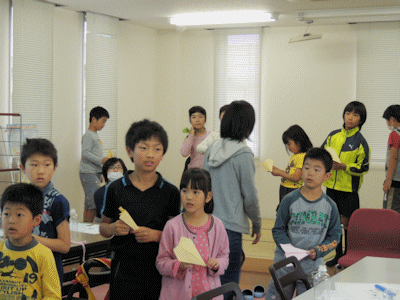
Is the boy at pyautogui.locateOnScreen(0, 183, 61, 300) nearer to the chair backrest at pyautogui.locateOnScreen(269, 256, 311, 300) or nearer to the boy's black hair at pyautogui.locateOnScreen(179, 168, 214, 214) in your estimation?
the boy's black hair at pyautogui.locateOnScreen(179, 168, 214, 214)

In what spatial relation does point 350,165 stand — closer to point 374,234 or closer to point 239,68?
point 374,234

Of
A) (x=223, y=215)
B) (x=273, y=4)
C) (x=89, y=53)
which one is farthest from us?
(x=89, y=53)

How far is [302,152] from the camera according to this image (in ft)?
16.3

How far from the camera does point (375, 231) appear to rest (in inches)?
159

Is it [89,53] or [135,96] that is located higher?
[89,53]

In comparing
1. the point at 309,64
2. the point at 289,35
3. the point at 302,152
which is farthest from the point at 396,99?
the point at 302,152

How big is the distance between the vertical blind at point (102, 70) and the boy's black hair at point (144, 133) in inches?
197

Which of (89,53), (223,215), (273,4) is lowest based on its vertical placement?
(223,215)

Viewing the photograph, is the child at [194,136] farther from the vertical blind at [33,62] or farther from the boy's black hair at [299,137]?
the vertical blind at [33,62]

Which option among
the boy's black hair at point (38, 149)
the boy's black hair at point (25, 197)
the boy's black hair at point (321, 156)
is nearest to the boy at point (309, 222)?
the boy's black hair at point (321, 156)

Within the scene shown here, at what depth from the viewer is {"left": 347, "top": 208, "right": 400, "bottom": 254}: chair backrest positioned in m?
3.99

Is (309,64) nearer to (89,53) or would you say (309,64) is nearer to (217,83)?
(217,83)

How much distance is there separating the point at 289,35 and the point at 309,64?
0.57 meters

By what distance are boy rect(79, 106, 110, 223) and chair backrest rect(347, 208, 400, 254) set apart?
3.34 meters
